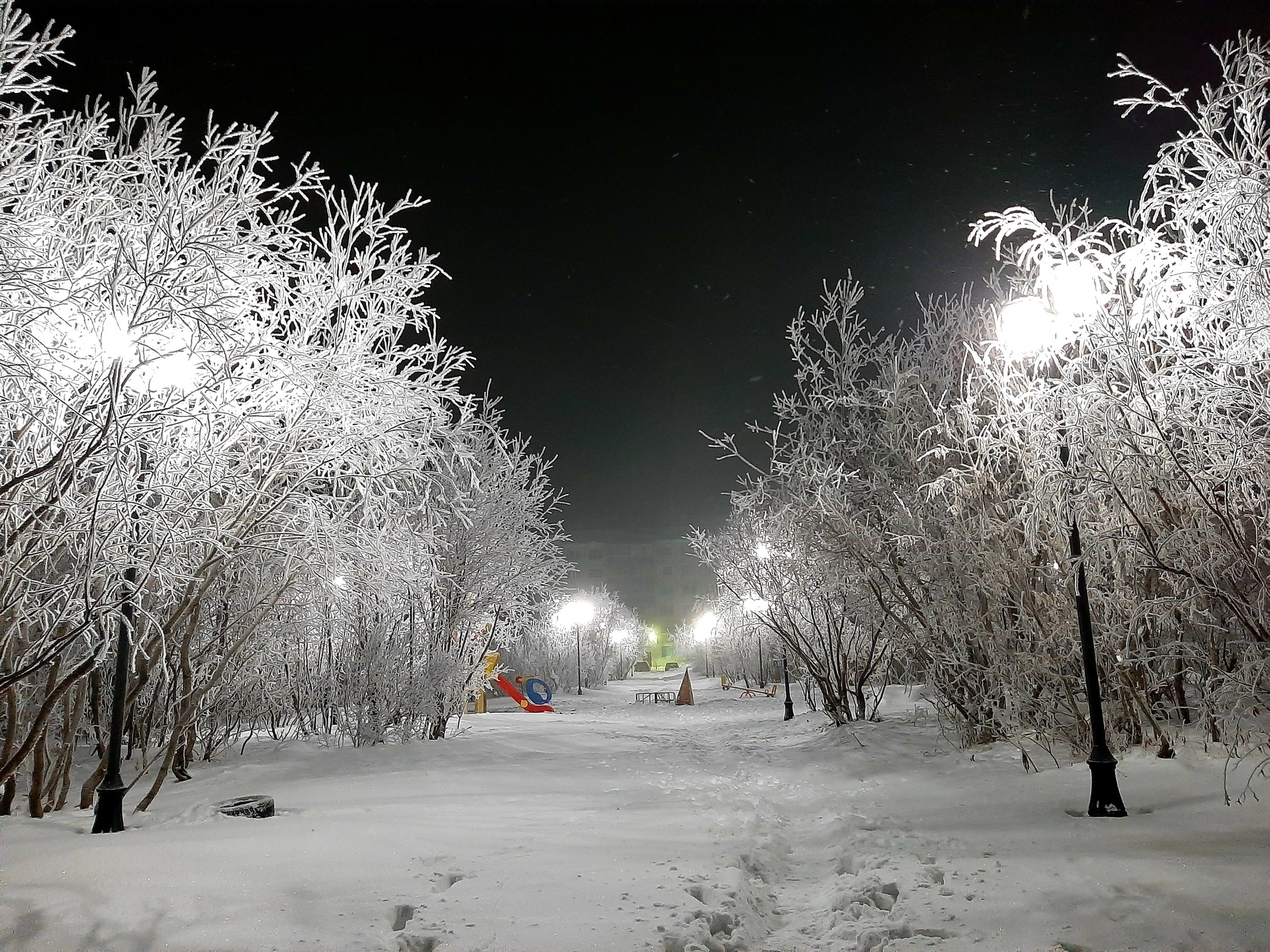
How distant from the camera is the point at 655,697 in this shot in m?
30.4

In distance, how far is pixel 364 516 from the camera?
638 cm

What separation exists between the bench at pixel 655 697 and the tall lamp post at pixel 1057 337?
22253 millimetres

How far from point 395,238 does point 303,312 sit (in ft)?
3.35

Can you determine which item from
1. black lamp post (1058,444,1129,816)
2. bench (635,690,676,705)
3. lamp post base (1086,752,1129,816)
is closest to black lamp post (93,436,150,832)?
black lamp post (1058,444,1129,816)

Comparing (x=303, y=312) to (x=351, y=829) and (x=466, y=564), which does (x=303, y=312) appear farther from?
(x=466, y=564)

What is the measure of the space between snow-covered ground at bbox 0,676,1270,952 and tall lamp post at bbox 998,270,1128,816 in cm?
38

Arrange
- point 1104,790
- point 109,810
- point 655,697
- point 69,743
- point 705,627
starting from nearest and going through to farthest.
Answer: point 109,810, point 1104,790, point 69,743, point 655,697, point 705,627

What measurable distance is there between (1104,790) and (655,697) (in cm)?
2555

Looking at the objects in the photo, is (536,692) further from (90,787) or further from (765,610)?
(90,787)

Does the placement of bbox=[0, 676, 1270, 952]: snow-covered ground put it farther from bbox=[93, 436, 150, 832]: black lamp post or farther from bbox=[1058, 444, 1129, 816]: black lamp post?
bbox=[1058, 444, 1129, 816]: black lamp post

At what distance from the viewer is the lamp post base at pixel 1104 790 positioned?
5.80 m

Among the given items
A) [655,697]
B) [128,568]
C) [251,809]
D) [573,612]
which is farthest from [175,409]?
[573,612]

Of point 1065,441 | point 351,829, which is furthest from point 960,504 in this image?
point 351,829

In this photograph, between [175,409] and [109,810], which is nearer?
[175,409]
